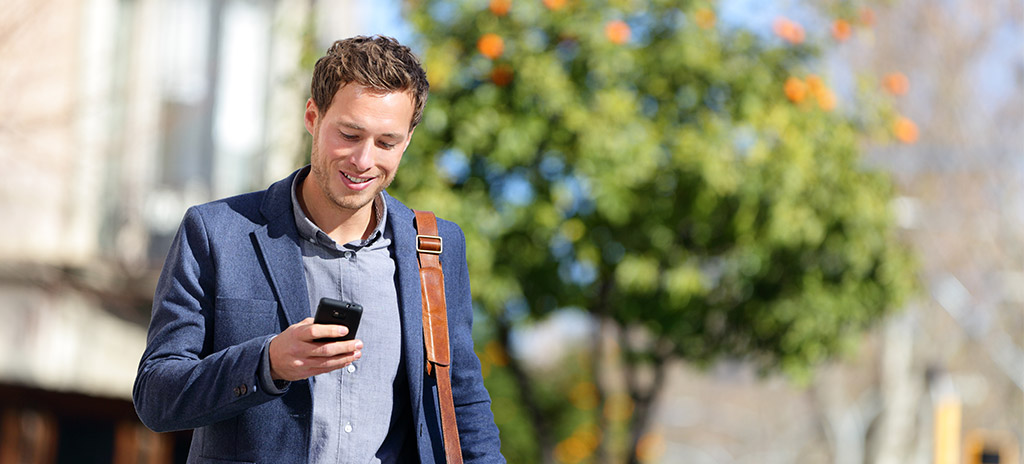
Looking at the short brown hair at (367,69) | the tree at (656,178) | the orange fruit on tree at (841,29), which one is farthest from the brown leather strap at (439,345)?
the orange fruit on tree at (841,29)

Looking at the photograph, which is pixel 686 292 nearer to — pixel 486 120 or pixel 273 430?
pixel 486 120

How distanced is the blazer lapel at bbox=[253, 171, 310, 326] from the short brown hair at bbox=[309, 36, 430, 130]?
0.22m

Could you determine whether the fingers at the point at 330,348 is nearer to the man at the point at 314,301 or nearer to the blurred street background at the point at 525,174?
the man at the point at 314,301

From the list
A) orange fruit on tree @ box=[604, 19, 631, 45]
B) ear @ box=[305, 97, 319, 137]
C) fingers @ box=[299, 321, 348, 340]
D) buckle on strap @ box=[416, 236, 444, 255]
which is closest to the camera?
fingers @ box=[299, 321, 348, 340]

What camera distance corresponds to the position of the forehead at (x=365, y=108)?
2.25m

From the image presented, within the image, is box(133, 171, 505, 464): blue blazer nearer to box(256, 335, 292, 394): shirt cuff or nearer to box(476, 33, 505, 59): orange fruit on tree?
box(256, 335, 292, 394): shirt cuff

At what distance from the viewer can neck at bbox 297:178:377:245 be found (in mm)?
2379

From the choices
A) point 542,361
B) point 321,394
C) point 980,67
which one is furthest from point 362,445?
point 542,361

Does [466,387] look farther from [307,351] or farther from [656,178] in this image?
[656,178]

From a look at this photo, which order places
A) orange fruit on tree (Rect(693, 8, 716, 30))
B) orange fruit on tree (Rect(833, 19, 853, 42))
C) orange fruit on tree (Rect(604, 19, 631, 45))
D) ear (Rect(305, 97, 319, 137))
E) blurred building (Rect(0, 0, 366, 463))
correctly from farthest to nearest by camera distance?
blurred building (Rect(0, 0, 366, 463)), orange fruit on tree (Rect(833, 19, 853, 42)), orange fruit on tree (Rect(693, 8, 716, 30)), orange fruit on tree (Rect(604, 19, 631, 45)), ear (Rect(305, 97, 319, 137))

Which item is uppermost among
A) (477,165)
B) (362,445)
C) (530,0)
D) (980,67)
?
(980,67)

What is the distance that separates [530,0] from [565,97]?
0.68m

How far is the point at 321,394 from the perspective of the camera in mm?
2289

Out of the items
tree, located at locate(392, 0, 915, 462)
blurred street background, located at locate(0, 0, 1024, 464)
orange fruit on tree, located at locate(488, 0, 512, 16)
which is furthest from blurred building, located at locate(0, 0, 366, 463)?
tree, located at locate(392, 0, 915, 462)
